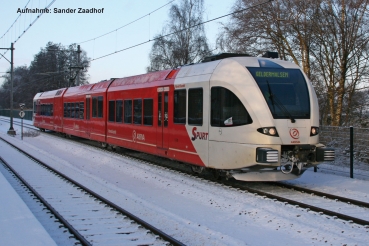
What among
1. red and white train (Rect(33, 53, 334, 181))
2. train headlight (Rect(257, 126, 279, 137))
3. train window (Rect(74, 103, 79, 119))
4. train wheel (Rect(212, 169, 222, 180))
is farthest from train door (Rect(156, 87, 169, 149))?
train window (Rect(74, 103, 79, 119))

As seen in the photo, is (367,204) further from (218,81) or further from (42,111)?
(42,111)

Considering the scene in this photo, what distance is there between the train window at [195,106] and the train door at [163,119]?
1480mm

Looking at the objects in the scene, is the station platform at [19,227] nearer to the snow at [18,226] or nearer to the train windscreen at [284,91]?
the snow at [18,226]

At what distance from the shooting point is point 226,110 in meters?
9.82

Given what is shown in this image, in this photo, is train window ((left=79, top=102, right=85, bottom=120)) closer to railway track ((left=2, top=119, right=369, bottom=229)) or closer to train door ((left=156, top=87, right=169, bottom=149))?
train door ((left=156, top=87, right=169, bottom=149))

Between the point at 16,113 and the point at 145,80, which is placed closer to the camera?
the point at 145,80

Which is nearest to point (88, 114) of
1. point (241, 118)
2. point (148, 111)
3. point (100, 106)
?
point (100, 106)

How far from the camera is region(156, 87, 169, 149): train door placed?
1268 centimetres

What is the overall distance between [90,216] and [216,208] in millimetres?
2270

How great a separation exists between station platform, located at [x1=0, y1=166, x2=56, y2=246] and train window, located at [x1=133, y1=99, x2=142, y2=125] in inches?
267

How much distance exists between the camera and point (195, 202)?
8672 millimetres

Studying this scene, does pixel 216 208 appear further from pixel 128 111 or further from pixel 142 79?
pixel 128 111

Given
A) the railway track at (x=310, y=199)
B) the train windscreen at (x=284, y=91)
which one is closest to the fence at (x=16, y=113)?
the railway track at (x=310, y=199)

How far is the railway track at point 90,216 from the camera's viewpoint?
20.5 ft
